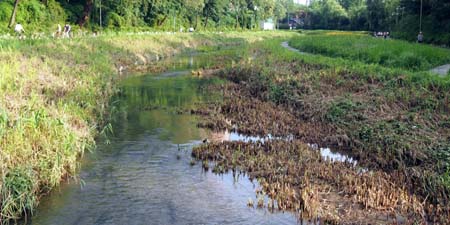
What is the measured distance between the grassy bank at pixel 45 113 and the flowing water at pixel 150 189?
45 centimetres

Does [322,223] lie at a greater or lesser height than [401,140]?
lesser

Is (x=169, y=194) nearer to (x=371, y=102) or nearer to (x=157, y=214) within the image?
(x=157, y=214)

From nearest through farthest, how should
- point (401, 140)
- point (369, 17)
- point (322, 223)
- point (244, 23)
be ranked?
point (322, 223), point (401, 140), point (369, 17), point (244, 23)

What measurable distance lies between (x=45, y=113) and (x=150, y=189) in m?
3.46

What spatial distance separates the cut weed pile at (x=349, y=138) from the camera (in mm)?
9062

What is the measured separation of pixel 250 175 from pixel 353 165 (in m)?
2.57

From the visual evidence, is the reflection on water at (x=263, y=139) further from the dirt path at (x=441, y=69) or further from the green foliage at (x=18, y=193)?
the dirt path at (x=441, y=69)

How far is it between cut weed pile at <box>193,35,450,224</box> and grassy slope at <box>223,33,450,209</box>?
0.03 m

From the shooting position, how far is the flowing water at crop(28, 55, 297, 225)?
8.72 metres

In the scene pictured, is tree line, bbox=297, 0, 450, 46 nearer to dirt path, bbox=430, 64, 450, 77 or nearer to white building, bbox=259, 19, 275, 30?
white building, bbox=259, 19, 275, 30

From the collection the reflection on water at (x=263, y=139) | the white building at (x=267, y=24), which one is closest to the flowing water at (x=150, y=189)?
the reflection on water at (x=263, y=139)

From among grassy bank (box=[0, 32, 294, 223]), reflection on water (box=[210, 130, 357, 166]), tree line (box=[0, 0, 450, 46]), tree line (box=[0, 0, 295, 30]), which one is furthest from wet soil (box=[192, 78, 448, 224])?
tree line (box=[0, 0, 295, 30])

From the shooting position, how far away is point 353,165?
11.3m

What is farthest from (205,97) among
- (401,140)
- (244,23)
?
(244,23)
